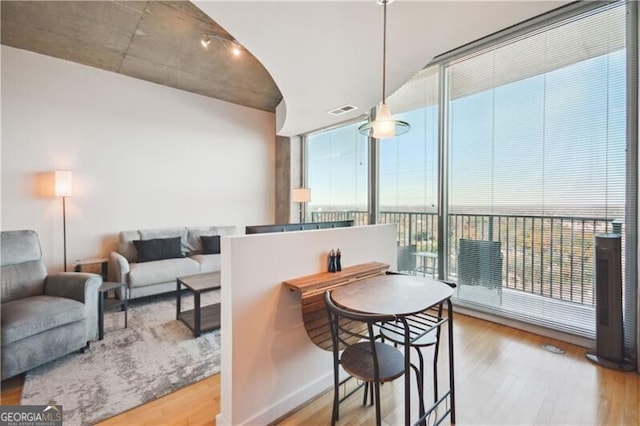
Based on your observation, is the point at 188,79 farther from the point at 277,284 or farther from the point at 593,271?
the point at 593,271

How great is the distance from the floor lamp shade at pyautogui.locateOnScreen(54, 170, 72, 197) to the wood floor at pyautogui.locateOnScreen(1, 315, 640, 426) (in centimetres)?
247

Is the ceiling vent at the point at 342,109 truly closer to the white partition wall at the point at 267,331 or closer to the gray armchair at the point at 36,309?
the white partition wall at the point at 267,331

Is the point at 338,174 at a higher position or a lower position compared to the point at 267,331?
higher

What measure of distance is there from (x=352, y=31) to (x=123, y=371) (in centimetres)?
346

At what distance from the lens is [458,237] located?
3646 mm

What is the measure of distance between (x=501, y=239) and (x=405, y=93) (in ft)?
8.02

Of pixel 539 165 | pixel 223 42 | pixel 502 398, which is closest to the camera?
pixel 502 398

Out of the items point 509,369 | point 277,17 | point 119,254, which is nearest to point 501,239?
point 509,369

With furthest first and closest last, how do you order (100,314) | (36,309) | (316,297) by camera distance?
(100,314)
(36,309)
(316,297)

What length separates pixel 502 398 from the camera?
6.56ft

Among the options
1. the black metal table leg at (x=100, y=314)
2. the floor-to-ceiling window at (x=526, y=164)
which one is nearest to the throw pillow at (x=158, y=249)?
the black metal table leg at (x=100, y=314)

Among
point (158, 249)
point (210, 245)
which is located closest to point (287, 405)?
point (158, 249)

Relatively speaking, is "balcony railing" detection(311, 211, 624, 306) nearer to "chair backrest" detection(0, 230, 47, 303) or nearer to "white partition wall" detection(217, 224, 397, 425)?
"white partition wall" detection(217, 224, 397, 425)

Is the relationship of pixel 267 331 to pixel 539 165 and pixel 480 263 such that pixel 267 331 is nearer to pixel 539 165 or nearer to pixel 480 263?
pixel 480 263
